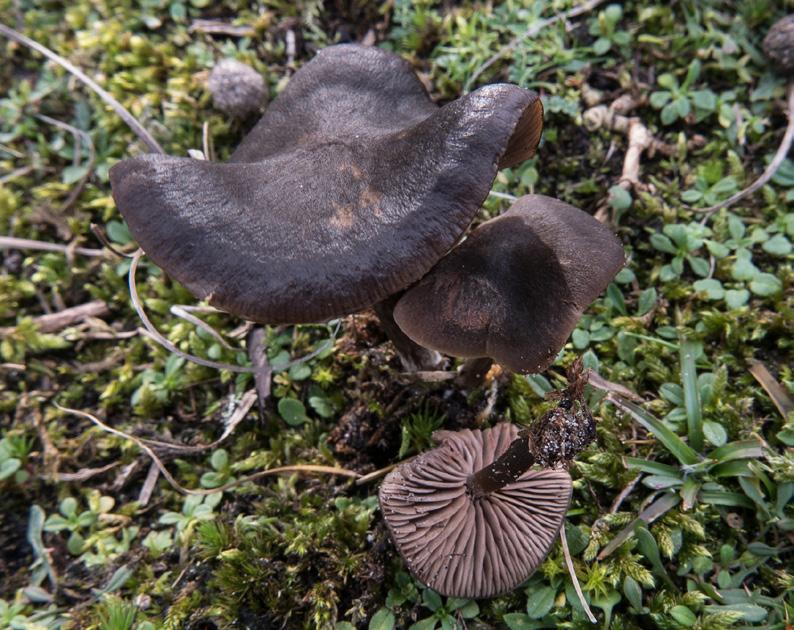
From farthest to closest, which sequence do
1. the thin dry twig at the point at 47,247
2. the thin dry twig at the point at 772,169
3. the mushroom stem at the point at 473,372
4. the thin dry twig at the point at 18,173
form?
the thin dry twig at the point at 18,173, the thin dry twig at the point at 47,247, the thin dry twig at the point at 772,169, the mushroom stem at the point at 473,372

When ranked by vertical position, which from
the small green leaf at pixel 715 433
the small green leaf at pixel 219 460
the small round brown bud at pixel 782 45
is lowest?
the small green leaf at pixel 219 460

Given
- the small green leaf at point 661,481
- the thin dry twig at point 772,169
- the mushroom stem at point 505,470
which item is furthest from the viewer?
the thin dry twig at point 772,169

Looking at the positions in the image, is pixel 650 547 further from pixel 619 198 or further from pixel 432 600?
pixel 619 198

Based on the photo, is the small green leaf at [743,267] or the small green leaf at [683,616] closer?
the small green leaf at [683,616]

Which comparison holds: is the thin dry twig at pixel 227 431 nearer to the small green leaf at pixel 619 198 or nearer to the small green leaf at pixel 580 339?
the small green leaf at pixel 580 339

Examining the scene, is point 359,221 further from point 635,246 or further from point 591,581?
point 635,246

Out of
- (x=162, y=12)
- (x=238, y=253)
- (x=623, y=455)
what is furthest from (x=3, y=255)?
(x=623, y=455)

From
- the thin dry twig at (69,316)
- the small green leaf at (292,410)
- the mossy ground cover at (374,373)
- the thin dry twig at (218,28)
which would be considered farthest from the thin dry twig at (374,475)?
the thin dry twig at (218,28)
